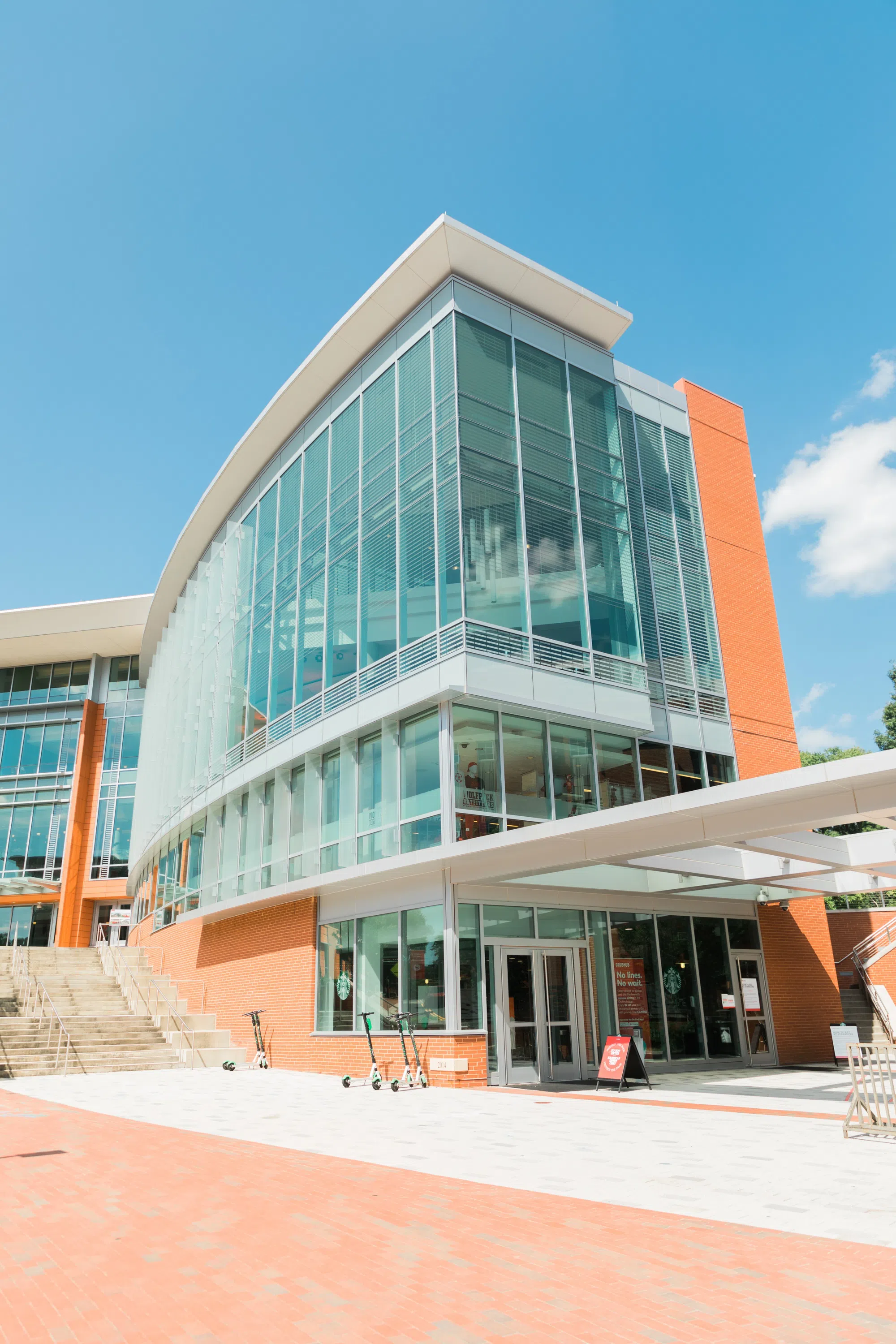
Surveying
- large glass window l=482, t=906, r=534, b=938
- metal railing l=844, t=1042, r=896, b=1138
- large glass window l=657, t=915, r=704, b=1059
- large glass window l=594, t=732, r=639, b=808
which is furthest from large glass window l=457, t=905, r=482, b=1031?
metal railing l=844, t=1042, r=896, b=1138

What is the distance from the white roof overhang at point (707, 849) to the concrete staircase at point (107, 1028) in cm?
354

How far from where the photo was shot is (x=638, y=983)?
704 inches

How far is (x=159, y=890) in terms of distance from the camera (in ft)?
103

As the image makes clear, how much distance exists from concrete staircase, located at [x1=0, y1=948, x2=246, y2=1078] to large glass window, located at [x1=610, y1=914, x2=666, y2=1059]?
30.6 feet

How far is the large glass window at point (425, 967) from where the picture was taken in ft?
50.0

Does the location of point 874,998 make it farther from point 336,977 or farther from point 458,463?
point 458,463

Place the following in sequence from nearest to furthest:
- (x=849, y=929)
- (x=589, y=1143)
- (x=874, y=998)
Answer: (x=589, y=1143), (x=874, y=998), (x=849, y=929)

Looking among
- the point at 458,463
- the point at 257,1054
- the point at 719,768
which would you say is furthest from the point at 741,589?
the point at 257,1054

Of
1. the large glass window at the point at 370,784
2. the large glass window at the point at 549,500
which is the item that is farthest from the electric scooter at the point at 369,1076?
the large glass window at the point at 549,500

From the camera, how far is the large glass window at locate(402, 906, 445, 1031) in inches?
600

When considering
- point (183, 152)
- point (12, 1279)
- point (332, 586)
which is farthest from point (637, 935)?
point (183, 152)

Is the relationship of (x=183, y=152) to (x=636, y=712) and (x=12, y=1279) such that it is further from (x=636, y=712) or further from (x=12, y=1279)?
(x=12, y=1279)

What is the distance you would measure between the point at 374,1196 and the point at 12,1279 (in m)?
2.70

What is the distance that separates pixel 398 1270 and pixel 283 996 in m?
15.9
